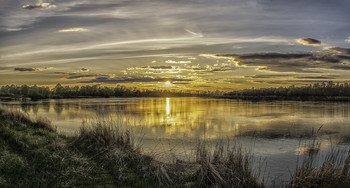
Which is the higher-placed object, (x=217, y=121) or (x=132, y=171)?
(x=132, y=171)

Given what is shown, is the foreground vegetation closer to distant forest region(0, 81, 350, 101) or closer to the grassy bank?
the grassy bank

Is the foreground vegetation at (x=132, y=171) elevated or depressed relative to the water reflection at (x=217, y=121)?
elevated

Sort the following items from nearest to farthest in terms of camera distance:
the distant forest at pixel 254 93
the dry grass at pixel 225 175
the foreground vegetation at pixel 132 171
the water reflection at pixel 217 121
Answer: the foreground vegetation at pixel 132 171
the dry grass at pixel 225 175
the water reflection at pixel 217 121
the distant forest at pixel 254 93

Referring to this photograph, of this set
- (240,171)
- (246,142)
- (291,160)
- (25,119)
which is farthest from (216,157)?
(25,119)

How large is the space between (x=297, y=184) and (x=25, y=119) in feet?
65.1

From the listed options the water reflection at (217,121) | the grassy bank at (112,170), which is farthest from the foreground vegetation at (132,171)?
the water reflection at (217,121)

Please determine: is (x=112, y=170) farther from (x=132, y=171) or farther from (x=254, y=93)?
(x=254, y=93)

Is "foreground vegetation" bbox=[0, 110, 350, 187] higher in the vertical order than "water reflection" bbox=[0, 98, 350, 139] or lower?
higher

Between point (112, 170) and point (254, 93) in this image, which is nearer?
point (112, 170)

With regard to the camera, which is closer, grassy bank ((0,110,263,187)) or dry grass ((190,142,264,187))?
grassy bank ((0,110,263,187))

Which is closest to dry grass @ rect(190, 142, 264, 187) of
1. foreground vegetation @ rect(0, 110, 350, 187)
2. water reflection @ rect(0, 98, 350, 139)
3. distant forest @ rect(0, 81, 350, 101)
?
foreground vegetation @ rect(0, 110, 350, 187)

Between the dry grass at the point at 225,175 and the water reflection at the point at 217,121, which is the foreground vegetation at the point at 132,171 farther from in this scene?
the water reflection at the point at 217,121

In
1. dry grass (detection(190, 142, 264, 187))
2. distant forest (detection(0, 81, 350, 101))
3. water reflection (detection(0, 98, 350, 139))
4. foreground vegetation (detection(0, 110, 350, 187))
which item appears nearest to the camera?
foreground vegetation (detection(0, 110, 350, 187))

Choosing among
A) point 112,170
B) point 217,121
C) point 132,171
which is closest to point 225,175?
point 132,171
